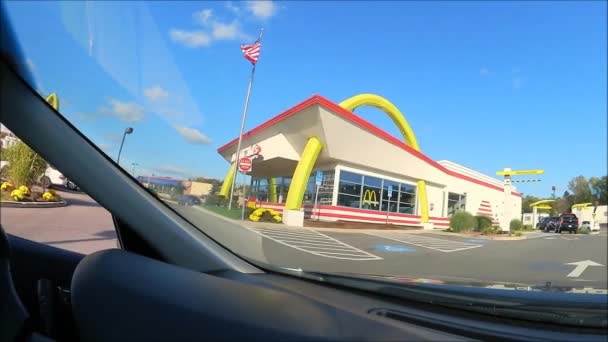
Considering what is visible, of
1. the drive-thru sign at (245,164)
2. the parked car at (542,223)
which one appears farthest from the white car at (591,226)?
the drive-thru sign at (245,164)

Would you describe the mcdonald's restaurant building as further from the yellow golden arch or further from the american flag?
the american flag

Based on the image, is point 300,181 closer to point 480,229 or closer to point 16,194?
point 480,229

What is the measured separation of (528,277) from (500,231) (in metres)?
0.23

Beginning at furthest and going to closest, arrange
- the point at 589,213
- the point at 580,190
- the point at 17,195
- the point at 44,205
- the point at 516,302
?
the point at 44,205 < the point at 17,195 < the point at 589,213 < the point at 580,190 < the point at 516,302

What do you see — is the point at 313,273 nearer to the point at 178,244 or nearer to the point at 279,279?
the point at 279,279

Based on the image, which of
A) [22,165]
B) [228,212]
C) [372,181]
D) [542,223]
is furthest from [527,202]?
[22,165]

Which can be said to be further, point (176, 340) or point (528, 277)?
point (528, 277)

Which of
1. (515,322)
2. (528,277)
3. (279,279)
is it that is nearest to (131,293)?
(279,279)

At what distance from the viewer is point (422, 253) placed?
1513mm

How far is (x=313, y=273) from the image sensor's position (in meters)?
1.57

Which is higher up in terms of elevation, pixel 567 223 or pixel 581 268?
pixel 567 223

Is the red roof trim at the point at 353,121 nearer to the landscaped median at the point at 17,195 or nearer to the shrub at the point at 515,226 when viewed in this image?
the shrub at the point at 515,226

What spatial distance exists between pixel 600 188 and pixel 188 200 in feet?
4.77

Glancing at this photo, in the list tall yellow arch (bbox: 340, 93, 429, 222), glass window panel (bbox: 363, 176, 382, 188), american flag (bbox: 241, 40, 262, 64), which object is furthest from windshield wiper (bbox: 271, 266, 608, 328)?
american flag (bbox: 241, 40, 262, 64)
